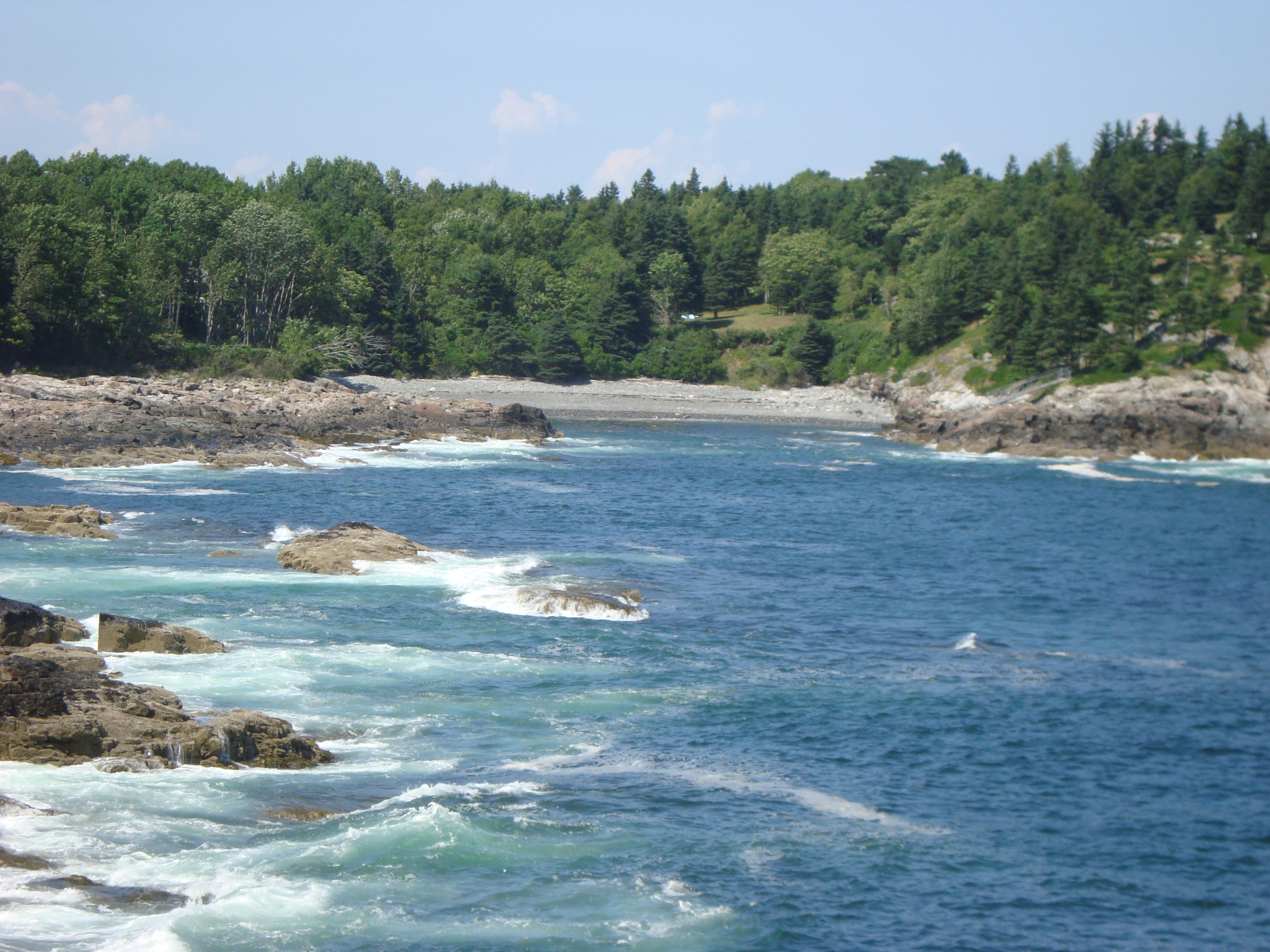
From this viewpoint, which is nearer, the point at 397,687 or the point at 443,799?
the point at 443,799

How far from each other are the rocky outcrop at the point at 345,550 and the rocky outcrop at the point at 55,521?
19.0 feet

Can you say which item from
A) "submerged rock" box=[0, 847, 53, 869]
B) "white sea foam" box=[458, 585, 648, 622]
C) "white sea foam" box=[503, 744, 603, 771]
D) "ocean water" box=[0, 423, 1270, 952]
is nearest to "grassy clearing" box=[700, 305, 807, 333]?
"ocean water" box=[0, 423, 1270, 952]

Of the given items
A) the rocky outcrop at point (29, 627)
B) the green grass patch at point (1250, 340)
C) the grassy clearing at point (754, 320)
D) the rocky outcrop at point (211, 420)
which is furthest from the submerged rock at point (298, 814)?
the grassy clearing at point (754, 320)

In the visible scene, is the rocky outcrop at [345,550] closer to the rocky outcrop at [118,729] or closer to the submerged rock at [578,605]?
the submerged rock at [578,605]

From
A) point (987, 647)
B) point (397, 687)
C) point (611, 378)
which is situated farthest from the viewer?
point (611, 378)

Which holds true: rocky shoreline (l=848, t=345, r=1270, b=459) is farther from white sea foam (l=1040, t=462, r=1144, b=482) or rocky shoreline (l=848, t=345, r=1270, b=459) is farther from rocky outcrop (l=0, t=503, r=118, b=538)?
rocky outcrop (l=0, t=503, r=118, b=538)

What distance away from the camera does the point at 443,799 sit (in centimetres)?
1545

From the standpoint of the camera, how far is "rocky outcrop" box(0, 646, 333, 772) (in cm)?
1550

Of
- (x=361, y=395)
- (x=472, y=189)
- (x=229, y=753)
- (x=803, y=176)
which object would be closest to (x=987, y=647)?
(x=229, y=753)

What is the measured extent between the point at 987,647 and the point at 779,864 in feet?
41.3

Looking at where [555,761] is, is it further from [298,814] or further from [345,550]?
[345,550]

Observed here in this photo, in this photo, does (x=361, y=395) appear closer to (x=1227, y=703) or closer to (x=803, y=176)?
(x=1227, y=703)

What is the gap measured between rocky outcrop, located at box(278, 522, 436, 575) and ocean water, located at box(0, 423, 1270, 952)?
784 mm

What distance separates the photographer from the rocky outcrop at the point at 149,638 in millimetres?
20328
